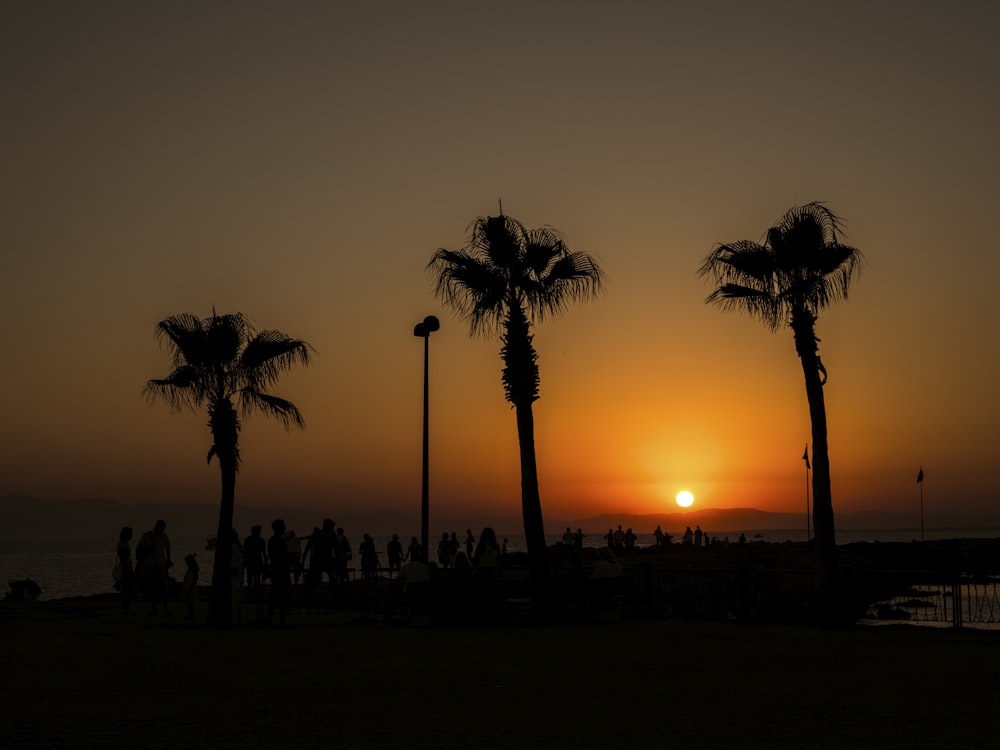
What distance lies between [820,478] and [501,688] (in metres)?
12.4

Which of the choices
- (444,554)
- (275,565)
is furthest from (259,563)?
(444,554)

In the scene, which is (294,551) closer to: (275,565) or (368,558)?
(275,565)

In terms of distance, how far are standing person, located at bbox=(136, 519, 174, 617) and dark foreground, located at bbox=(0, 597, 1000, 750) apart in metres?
4.23

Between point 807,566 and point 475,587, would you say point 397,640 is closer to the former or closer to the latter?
point 475,587

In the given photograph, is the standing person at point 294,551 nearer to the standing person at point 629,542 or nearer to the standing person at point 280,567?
the standing person at point 280,567

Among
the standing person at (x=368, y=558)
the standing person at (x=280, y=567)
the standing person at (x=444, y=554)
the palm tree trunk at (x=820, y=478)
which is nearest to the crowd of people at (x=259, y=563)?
the standing person at (x=280, y=567)

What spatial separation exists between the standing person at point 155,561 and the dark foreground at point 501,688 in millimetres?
4226

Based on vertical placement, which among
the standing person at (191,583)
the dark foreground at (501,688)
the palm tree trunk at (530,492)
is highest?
the palm tree trunk at (530,492)

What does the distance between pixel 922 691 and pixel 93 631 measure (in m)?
15.1

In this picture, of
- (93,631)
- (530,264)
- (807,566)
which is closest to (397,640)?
(93,631)

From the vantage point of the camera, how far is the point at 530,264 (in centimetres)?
2617

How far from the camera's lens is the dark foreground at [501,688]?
1068 centimetres

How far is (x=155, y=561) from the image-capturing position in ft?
84.7

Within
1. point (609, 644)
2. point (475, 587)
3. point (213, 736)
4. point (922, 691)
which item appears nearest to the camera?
point (213, 736)
